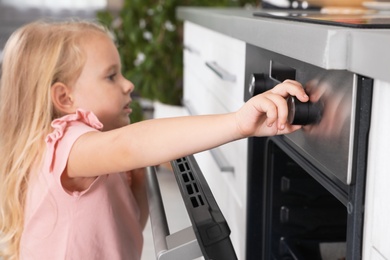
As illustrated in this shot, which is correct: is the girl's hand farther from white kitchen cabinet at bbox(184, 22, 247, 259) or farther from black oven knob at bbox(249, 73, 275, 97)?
white kitchen cabinet at bbox(184, 22, 247, 259)

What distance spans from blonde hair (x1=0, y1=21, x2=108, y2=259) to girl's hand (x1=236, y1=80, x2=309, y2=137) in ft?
1.62

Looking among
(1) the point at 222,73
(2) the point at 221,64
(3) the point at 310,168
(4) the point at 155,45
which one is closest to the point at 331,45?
(3) the point at 310,168

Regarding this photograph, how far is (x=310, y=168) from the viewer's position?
2.81ft

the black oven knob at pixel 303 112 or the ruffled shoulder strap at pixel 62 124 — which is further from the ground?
the black oven knob at pixel 303 112

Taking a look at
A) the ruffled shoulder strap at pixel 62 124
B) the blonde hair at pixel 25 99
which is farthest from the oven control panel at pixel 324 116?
the blonde hair at pixel 25 99

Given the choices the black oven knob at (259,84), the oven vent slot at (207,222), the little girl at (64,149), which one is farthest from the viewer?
the little girl at (64,149)

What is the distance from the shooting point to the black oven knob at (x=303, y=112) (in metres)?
0.79

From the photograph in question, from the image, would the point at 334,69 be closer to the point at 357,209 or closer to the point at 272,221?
the point at 357,209

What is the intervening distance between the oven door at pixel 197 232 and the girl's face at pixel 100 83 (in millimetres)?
443

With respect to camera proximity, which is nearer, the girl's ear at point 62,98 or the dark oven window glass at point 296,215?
the dark oven window glass at point 296,215

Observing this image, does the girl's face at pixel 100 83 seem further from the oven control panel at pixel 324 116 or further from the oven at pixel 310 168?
the oven control panel at pixel 324 116

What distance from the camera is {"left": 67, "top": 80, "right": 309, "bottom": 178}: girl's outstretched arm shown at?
0.79 meters

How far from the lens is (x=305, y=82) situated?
0.83m

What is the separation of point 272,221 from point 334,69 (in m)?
0.48
